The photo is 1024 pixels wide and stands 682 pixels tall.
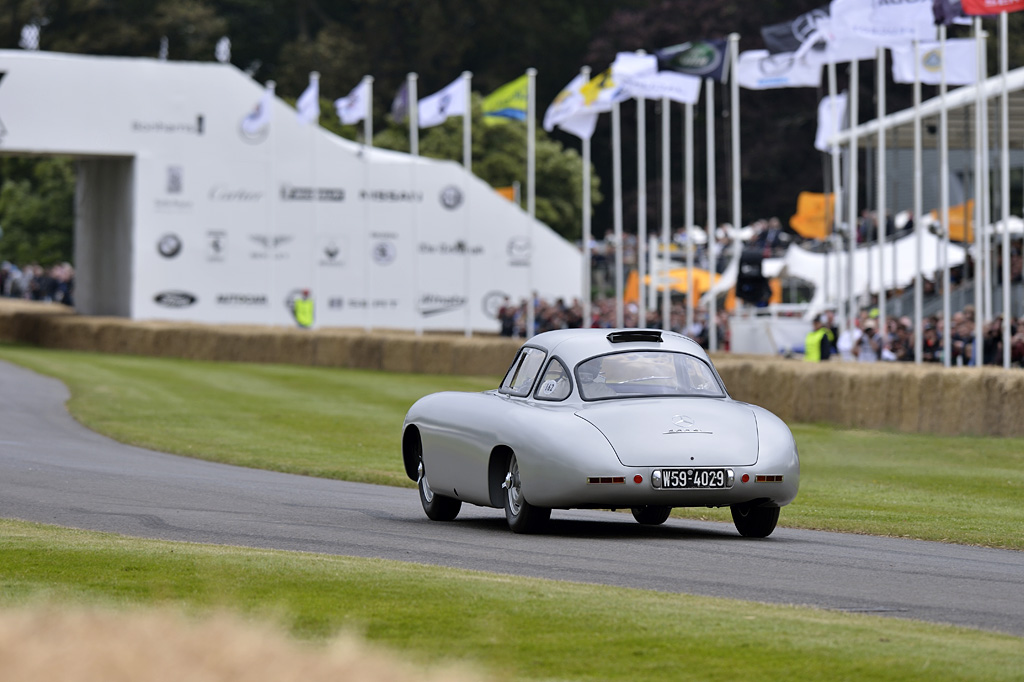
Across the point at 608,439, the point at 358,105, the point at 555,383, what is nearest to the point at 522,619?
the point at 608,439

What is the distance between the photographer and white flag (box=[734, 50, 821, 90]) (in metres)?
31.4

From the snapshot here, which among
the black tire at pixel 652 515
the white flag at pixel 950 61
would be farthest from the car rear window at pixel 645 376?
the white flag at pixel 950 61

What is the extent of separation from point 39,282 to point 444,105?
30939mm

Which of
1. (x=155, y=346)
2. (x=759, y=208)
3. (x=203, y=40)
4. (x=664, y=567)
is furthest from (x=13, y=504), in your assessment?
(x=203, y=40)

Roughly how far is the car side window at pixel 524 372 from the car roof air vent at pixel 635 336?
1.74 feet

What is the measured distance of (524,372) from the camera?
12.2 meters

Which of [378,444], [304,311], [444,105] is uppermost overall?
[444,105]

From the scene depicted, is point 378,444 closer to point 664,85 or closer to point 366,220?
point 664,85

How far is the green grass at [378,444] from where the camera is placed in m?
13.7

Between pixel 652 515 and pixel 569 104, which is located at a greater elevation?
pixel 569 104

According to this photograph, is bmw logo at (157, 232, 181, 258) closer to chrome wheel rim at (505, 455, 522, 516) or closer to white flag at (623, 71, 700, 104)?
white flag at (623, 71, 700, 104)

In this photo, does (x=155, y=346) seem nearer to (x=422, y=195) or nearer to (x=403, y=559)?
(x=422, y=195)

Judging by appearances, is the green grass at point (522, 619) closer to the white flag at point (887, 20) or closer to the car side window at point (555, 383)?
the car side window at point (555, 383)

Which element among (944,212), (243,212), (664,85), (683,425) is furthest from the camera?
(243,212)
